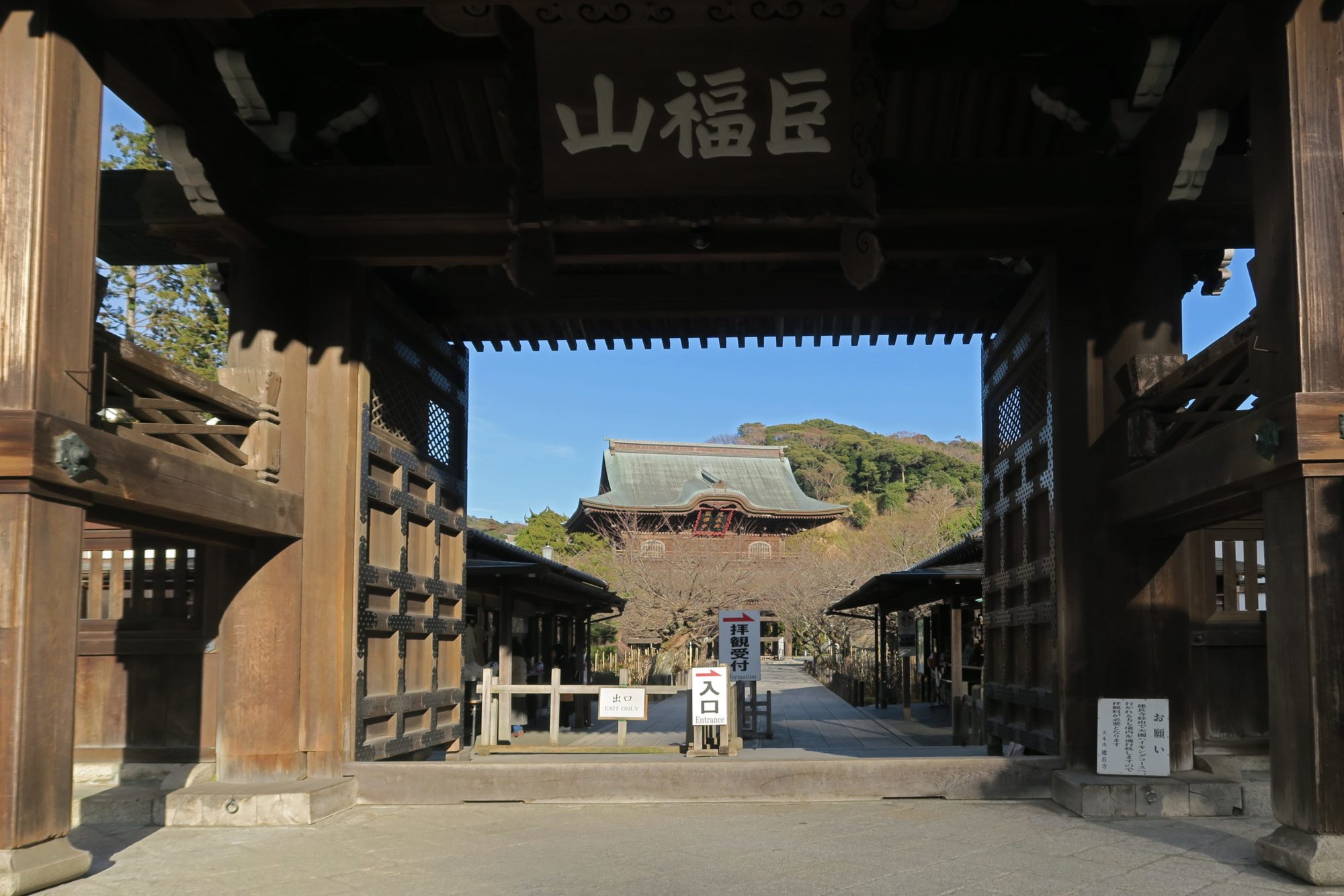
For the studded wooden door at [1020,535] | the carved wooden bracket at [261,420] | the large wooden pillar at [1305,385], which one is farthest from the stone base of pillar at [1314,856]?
the carved wooden bracket at [261,420]

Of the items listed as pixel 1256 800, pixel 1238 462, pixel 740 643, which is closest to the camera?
pixel 1238 462

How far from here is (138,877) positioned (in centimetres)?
500

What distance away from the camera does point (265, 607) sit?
7012 mm

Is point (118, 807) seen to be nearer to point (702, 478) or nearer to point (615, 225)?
point (615, 225)

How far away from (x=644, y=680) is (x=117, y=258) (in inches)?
839

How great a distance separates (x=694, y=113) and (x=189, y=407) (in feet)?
10.4

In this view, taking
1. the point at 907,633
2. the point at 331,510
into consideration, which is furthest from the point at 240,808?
the point at 907,633

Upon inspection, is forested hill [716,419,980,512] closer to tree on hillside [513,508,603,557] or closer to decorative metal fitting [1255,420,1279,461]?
tree on hillside [513,508,603,557]

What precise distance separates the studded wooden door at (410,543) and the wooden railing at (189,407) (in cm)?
72

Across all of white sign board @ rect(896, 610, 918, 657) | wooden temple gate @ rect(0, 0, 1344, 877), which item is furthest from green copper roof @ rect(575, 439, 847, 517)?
wooden temple gate @ rect(0, 0, 1344, 877)

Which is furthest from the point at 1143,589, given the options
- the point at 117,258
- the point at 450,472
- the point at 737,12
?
the point at 117,258

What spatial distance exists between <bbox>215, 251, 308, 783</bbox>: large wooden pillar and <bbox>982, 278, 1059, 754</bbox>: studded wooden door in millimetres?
4800

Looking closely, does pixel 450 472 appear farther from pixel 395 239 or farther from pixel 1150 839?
pixel 1150 839

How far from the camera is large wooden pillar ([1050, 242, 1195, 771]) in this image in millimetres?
6898
